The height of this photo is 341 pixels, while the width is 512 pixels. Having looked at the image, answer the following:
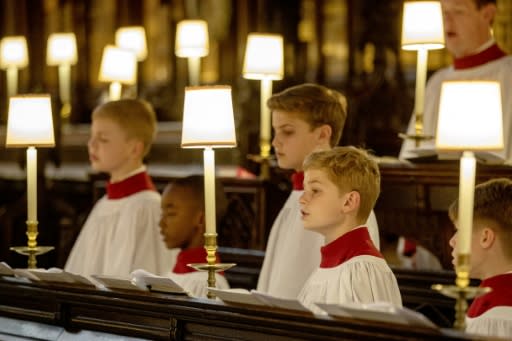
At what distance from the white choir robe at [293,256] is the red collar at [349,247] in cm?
90

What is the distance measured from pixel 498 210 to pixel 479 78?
2393 mm

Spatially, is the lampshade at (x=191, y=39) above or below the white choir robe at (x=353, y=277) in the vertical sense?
above

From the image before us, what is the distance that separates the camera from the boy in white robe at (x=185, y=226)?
5.38m

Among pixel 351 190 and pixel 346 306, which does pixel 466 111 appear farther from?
pixel 351 190

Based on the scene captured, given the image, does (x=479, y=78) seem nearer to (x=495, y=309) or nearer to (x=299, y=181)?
(x=299, y=181)

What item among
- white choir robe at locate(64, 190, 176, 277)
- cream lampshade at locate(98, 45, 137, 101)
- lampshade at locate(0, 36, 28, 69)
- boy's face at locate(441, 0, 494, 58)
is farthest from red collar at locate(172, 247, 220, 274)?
lampshade at locate(0, 36, 28, 69)

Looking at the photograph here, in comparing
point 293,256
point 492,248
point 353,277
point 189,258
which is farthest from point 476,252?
point 189,258

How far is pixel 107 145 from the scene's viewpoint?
624 centimetres

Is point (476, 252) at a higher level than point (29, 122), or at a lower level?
lower

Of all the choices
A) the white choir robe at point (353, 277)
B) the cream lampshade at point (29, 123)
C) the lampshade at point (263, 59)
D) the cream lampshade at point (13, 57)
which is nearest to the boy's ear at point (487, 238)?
the white choir robe at point (353, 277)

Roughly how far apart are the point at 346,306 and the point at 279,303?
1.17ft

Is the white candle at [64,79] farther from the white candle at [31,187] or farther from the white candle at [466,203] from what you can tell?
the white candle at [466,203]

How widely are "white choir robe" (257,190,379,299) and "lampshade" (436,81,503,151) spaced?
1887 mm

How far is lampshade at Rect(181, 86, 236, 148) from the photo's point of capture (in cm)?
452
